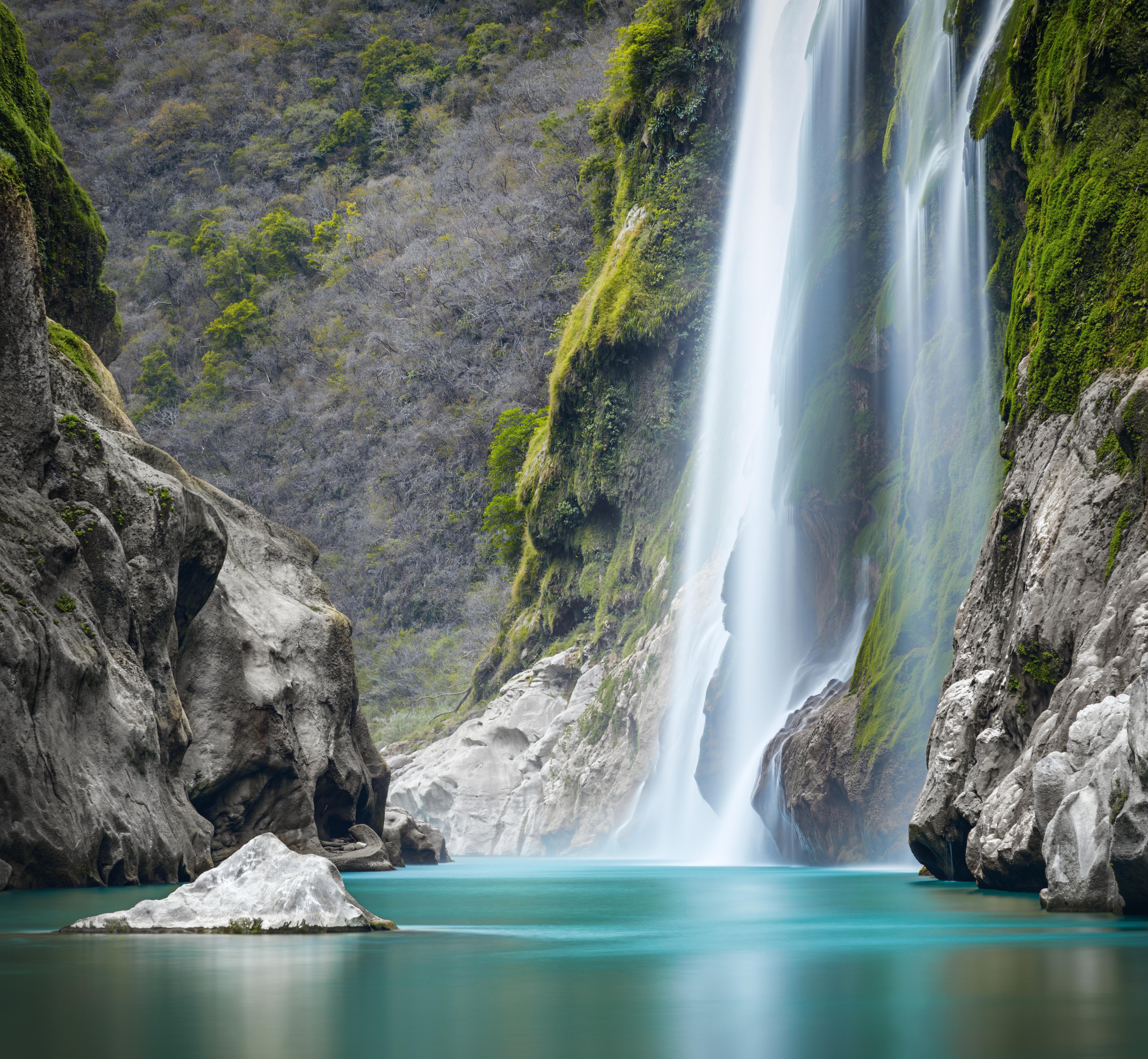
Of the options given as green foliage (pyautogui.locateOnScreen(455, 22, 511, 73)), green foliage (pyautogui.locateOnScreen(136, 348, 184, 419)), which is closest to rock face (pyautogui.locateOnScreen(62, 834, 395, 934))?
green foliage (pyautogui.locateOnScreen(136, 348, 184, 419))

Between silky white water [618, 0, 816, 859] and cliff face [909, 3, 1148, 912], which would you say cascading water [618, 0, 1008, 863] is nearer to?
silky white water [618, 0, 816, 859]

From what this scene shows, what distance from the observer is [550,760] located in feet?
125

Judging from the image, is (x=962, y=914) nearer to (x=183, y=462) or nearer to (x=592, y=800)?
(x=592, y=800)

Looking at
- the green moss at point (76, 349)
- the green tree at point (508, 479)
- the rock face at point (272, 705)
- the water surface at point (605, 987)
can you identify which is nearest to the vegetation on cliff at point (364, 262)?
the green tree at point (508, 479)

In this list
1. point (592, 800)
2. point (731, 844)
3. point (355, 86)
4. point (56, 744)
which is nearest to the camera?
point (56, 744)

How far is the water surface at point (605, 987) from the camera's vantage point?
4.78 metres

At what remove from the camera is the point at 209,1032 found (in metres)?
5.02

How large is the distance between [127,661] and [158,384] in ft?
186

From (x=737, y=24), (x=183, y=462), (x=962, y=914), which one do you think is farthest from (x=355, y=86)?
(x=962, y=914)

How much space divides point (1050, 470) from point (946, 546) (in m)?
7.63

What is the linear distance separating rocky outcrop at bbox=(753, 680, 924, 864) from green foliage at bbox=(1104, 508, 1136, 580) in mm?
8565

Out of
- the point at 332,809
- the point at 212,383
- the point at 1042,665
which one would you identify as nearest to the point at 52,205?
the point at 332,809

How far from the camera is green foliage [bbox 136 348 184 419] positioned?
69.1 metres

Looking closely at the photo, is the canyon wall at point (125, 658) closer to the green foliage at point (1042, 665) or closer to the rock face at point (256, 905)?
the rock face at point (256, 905)
